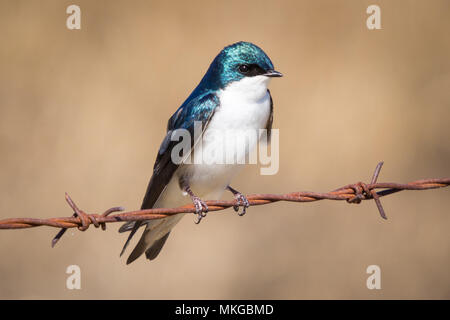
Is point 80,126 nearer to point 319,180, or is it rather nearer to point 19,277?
point 19,277

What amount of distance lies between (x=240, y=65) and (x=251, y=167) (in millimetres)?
2386

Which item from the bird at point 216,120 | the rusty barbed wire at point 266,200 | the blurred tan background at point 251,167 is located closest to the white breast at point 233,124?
the bird at point 216,120

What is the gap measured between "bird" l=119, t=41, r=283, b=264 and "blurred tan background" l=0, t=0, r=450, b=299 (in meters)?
1.97

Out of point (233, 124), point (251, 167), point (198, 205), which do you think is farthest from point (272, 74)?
point (251, 167)

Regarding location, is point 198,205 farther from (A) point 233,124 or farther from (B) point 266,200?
(B) point 266,200

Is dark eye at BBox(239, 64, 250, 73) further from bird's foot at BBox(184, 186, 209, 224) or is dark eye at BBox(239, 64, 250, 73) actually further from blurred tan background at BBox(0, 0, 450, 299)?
blurred tan background at BBox(0, 0, 450, 299)

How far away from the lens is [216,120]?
3518mm

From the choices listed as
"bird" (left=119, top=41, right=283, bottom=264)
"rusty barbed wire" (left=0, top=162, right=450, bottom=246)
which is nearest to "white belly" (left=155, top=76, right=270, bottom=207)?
"bird" (left=119, top=41, right=283, bottom=264)

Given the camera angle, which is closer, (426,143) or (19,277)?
(19,277)

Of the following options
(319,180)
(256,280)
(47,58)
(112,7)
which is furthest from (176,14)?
(256,280)

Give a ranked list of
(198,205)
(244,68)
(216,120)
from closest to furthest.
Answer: (198,205), (216,120), (244,68)

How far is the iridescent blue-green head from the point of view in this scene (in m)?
3.60

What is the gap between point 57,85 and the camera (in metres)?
6.08

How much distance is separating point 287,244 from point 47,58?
10.1 ft
